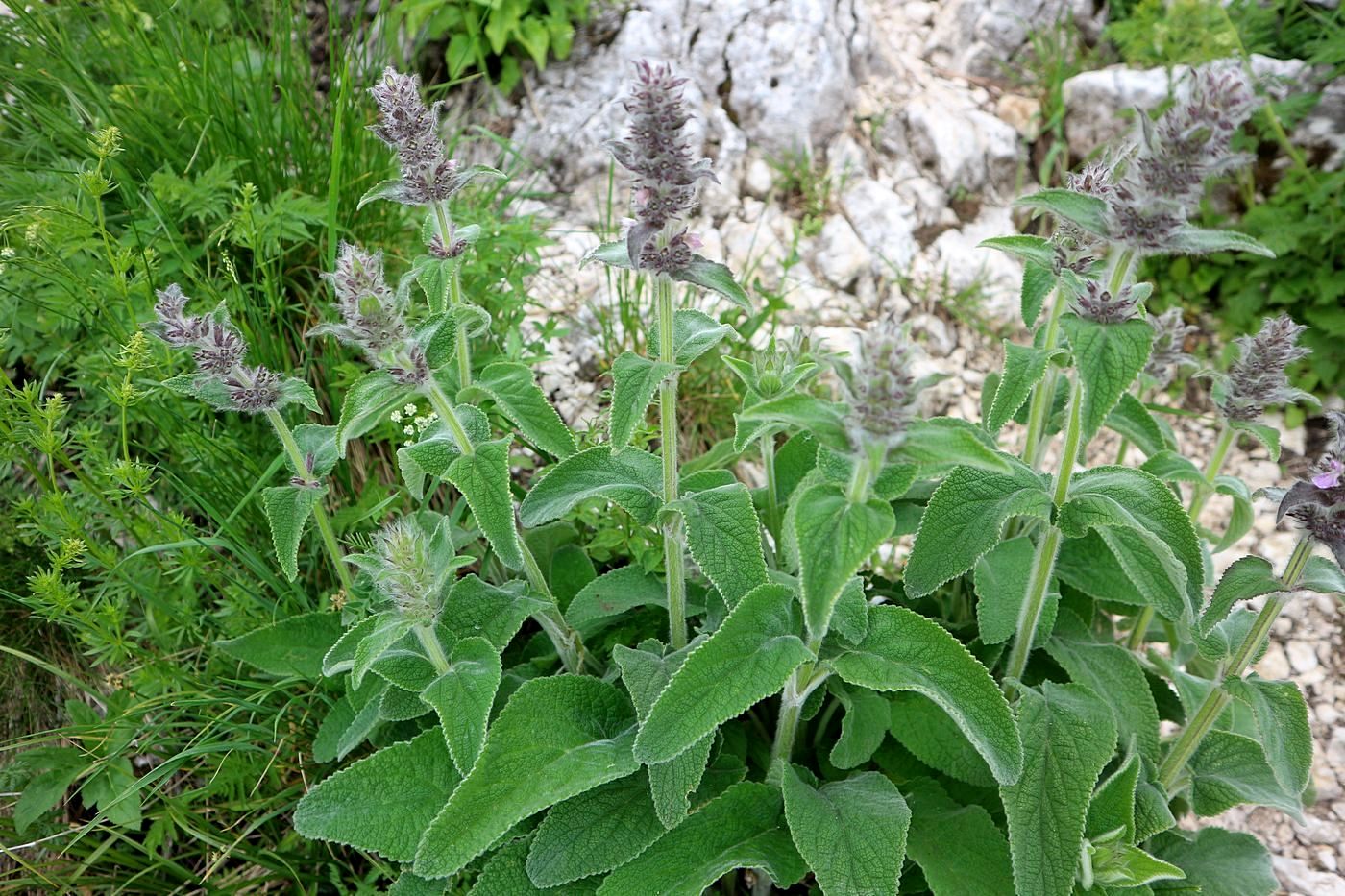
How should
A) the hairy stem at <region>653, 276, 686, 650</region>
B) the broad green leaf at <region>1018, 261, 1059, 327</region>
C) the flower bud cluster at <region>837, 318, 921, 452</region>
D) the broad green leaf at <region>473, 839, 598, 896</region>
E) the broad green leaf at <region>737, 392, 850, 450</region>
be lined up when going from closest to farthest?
the flower bud cluster at <region>837, 318, 921, 452</region>, the broad green leaf at <region>737, 392, 850, 450</region>, the hairy stem at <region>653, 276, 686, 650</region>, the broad green leaf at <region>473, 839, 598, 896</region>, the broad green leaf at <region>1018, 261, 1059, 327</region>

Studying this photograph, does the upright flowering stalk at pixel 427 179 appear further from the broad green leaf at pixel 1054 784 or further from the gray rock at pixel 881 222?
the gray rock at pixel 881 222

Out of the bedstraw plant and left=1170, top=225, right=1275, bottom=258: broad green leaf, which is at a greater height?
left=1170, top=225, right=1275, bottom=258: broad green leaf

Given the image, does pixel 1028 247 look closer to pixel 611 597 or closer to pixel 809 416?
pixel 809 416

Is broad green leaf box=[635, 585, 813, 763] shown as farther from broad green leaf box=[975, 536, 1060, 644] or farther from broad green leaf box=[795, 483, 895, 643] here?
broad green leaf box=[975, 536, 1060, 644]

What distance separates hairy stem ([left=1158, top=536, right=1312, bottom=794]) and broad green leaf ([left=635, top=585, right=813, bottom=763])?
1031mm

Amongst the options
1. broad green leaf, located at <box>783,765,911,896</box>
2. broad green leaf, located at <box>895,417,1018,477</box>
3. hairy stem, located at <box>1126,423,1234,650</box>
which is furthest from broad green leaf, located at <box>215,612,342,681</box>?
hairy stem, located at <box>1126,423,1234,650</box>

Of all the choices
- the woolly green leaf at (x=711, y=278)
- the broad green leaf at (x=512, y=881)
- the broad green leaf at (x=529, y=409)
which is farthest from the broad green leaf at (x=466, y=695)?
the woolly green leaf at (x=711, y=278)

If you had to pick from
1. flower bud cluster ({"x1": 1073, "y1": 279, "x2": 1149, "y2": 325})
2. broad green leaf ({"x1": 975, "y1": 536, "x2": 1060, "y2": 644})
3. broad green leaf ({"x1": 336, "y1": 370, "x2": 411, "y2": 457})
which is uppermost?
flower bud cluster ({"x1": 1073, "y1": 279, "x2": 1149, "y2": 325})

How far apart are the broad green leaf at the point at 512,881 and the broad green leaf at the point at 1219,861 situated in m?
1.43

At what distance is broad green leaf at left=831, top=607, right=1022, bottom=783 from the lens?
191 cm

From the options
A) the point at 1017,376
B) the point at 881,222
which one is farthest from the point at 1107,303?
the point at 881,222

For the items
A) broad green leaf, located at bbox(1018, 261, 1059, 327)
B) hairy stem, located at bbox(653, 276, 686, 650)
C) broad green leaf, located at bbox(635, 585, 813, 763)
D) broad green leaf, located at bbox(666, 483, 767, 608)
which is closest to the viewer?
broad green leaf, located at bbox(635, 585, 813, 763)

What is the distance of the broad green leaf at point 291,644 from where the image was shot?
2541 mm

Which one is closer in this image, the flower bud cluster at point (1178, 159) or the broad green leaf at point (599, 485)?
the flower bud cluster at point (1178, 159)
